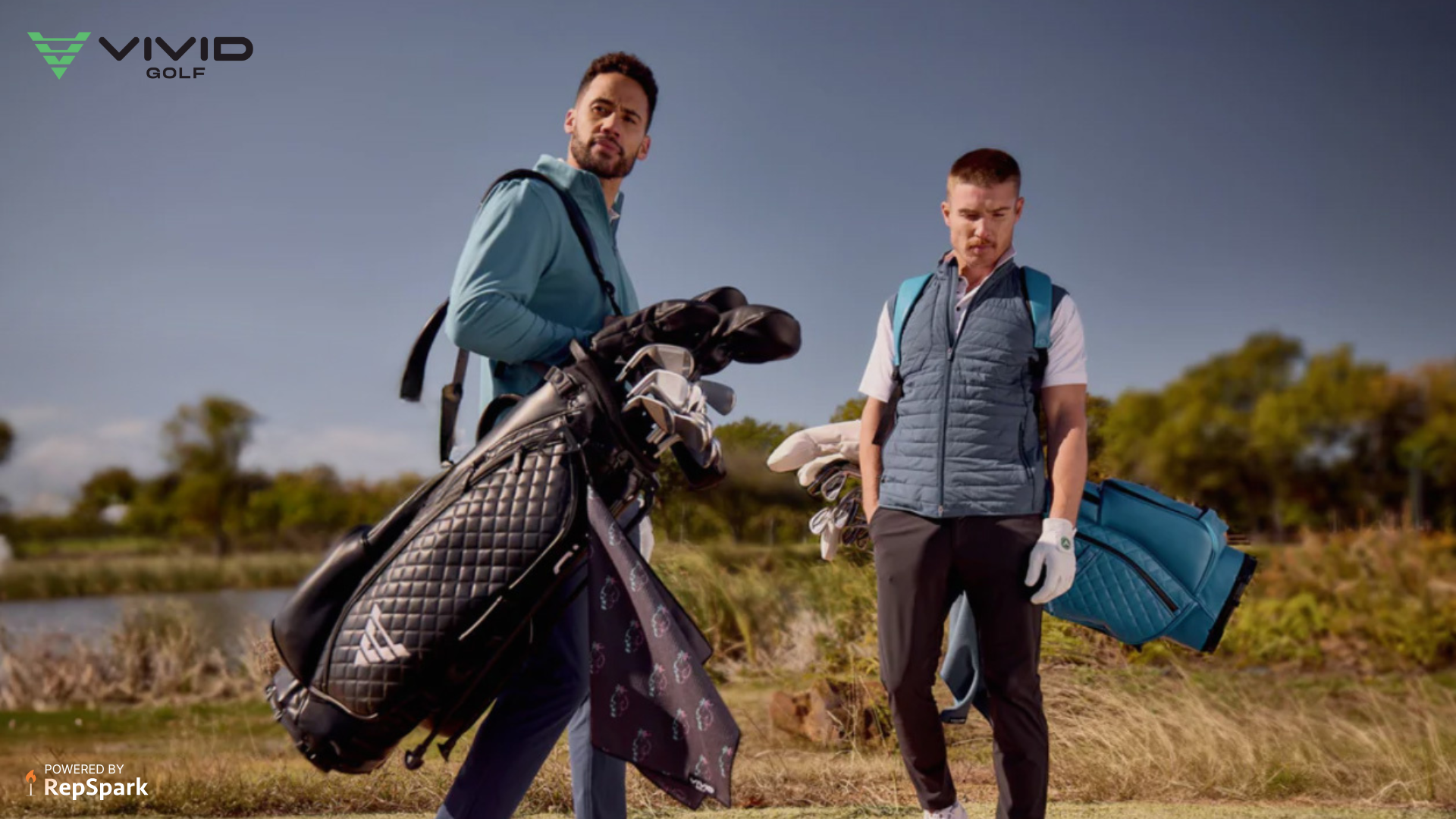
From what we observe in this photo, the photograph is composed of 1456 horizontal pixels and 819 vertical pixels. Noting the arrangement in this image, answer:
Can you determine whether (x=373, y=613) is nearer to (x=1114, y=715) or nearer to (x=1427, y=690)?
(x=1114, y=715)

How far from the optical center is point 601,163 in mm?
2297

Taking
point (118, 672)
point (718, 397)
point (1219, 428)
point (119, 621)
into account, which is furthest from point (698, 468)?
point (1219, 428)

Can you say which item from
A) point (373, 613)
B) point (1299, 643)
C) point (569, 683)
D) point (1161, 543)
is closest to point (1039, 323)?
point (1161, 543)

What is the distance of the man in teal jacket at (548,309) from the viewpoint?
1976 millimetres

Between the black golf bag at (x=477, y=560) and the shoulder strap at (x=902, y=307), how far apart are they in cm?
86

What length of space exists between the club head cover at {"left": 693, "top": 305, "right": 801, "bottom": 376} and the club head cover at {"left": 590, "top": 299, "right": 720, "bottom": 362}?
0.8 inches

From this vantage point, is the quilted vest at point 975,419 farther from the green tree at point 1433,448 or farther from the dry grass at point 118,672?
the green tree at point 1433,448

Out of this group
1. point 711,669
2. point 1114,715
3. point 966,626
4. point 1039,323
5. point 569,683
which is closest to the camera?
point 569,683

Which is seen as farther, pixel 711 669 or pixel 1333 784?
pixel 711 669

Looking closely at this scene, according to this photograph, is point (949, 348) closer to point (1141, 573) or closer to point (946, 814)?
point (1141, 573)

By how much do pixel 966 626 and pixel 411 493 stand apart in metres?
1.66

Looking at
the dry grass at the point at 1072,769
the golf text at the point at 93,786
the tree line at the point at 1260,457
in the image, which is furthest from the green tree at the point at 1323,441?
the golf text at the point at 93,786

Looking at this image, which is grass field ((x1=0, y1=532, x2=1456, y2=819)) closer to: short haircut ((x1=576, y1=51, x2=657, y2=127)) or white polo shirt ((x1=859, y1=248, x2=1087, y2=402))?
white polo shirt ((x1=859, y1=248, x2=1087, y2=402))

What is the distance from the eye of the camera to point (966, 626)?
2924 mm
